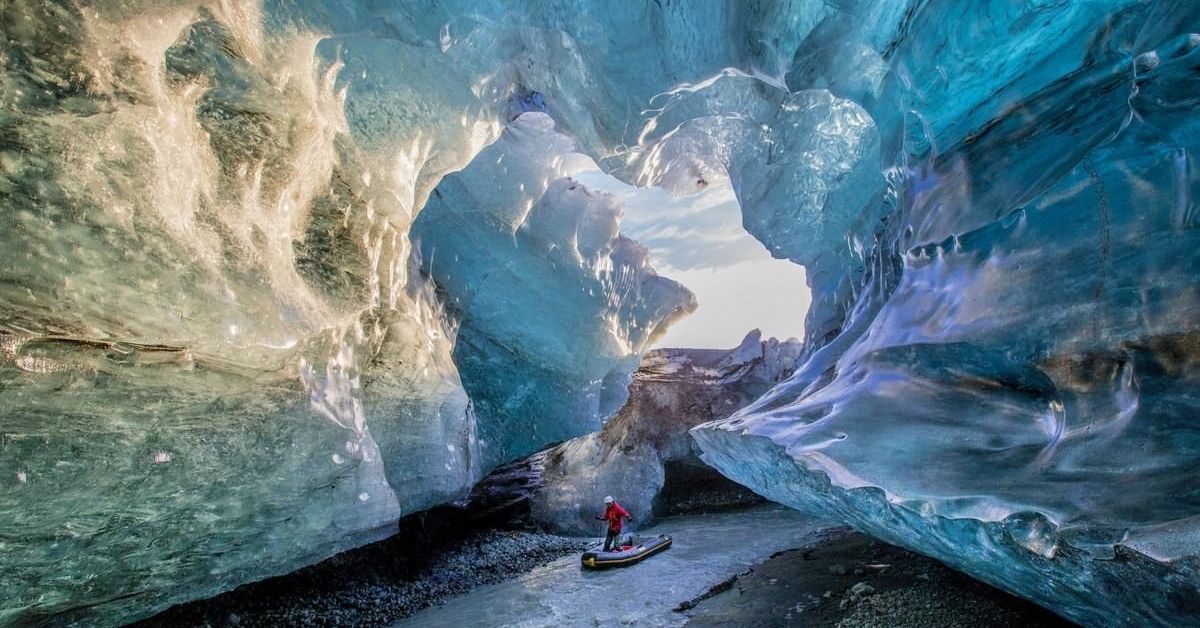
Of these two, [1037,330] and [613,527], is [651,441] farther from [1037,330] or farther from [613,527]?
[1037,330]

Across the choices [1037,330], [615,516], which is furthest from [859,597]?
[615,516]

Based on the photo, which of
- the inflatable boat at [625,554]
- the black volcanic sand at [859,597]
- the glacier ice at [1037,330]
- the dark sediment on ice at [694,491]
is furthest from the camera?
the dark sediment on ice at [694,491]

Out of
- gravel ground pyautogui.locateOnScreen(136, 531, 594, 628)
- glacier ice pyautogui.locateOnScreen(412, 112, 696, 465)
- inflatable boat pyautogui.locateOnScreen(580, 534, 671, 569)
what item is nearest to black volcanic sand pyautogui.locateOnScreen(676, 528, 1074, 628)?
inflatable boat pyautogui.locateOnScreen(580, 534, 671, 569)

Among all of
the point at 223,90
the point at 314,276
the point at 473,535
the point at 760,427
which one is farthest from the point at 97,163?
the point at 473,535

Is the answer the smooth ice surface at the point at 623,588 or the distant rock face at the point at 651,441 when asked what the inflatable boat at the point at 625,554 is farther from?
the distant rock face at the point at 651,441

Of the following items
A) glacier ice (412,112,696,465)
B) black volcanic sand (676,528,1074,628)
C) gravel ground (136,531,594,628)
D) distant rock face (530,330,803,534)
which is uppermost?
glacier ice (412,112,696,465)

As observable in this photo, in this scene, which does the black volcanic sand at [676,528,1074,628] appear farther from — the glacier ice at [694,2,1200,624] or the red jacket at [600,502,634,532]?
the red jacket at [600,502,634,532]

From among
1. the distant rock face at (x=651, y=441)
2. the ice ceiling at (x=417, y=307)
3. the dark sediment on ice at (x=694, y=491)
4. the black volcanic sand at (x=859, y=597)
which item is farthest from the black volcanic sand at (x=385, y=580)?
the black volcanic sand at (x=859, y=597)
